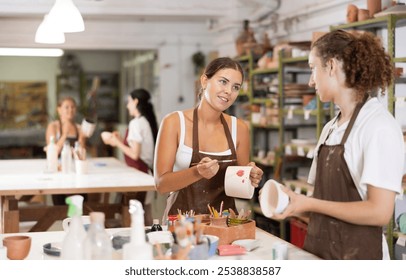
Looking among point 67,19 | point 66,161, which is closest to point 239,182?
point 67,19

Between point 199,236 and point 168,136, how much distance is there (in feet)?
3.37

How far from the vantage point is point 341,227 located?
86.0 inches

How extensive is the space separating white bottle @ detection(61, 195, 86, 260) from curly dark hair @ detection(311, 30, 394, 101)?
0.93m

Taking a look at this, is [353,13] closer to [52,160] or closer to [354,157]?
[52,160]

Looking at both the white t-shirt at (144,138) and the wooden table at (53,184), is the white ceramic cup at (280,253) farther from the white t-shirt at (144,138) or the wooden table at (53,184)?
the white t-shirt at (144,138)

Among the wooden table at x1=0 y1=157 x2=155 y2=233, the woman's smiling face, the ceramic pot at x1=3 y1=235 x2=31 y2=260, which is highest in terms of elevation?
the woman's smiling face

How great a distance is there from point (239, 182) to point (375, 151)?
0.86 metres

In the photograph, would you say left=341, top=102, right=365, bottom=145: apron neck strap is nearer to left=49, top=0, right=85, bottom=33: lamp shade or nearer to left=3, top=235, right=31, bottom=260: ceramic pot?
left=3, top=235, right=31, bottom=260: ceramic pot

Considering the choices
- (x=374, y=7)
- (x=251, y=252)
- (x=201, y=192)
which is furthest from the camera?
(x=374, y=7)

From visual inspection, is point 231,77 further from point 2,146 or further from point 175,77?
point 2,146

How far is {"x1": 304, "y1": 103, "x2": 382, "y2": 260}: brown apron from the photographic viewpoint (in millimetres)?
2168

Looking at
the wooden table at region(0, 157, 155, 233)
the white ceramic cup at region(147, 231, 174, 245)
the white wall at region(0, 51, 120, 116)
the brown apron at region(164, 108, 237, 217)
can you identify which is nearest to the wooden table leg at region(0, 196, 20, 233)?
the wooden table at region(0, 157, 155, 233)
